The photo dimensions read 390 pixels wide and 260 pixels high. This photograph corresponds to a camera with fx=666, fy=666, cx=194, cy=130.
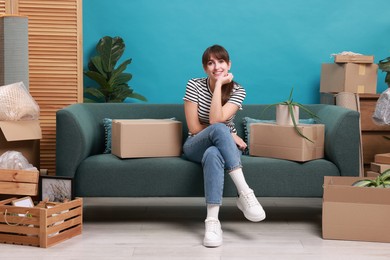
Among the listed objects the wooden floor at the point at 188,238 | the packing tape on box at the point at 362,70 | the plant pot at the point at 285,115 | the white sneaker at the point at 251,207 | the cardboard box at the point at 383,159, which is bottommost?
the wooden floor at the point at 188,238

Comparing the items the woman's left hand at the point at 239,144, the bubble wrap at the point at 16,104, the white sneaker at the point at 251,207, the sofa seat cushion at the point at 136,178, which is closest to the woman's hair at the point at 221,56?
the woman's left hand at the point at 239,144

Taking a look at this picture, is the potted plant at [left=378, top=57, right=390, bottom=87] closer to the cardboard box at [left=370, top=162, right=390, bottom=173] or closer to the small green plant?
the cardboard box at [left=370, top=162, right=390, bottom=173]

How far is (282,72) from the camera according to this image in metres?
5.02

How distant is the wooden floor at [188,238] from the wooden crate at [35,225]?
4 cm

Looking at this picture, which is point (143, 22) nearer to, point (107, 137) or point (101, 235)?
point (107, 137)

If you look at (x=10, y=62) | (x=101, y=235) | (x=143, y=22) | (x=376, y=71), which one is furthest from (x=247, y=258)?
(x=143, y=22)

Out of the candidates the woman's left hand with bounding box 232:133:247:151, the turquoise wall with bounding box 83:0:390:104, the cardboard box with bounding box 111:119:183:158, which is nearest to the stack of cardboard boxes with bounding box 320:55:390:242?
the woman's left hand with bounding box 232:133:247:151

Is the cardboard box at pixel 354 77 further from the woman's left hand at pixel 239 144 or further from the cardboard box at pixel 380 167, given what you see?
the woman's left hand at pixel 239 144

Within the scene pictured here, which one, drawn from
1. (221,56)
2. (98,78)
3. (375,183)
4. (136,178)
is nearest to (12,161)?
(136,178)

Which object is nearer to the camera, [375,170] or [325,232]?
[325,232]

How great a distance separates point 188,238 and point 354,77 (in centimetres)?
197

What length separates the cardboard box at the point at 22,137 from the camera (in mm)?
3461

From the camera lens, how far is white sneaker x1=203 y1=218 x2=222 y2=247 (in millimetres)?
3057

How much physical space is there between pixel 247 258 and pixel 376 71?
2.23 metres
